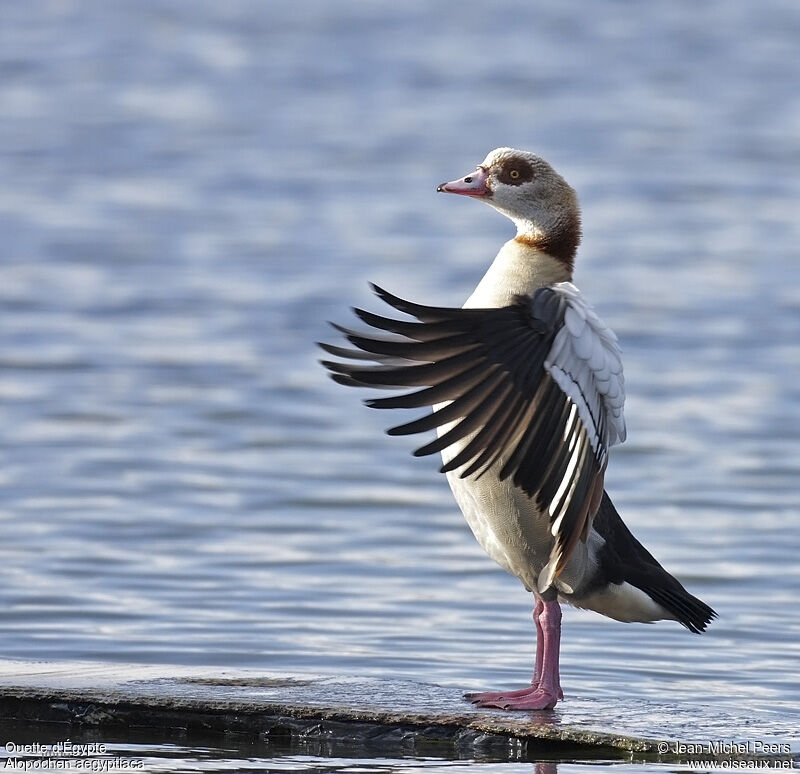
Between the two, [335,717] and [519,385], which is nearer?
[519,385]

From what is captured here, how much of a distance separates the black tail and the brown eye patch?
1.30m

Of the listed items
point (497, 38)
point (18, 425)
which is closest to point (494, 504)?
point (18, 425)

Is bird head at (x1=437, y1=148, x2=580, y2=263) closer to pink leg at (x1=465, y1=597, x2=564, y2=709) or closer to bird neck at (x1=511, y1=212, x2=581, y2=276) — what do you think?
bird neck at (x1=511, y1=212, x2=581, y2=276)

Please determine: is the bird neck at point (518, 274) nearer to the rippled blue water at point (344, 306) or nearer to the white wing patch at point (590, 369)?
the white wing patch at point (590, 369)

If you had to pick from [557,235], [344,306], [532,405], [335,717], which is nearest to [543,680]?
[335,717]

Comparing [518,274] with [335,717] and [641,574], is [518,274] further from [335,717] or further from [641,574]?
[335,717]

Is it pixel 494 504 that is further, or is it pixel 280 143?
pixel 280 143

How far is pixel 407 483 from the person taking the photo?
508 inches

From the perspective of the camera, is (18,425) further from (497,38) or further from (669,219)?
Answer: (497,38)

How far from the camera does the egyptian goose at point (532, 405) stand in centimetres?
601

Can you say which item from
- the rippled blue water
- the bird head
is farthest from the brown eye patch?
the rippled blue water

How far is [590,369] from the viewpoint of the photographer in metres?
6.36

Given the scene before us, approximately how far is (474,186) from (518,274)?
0.58 metres

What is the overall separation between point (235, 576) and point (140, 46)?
1114 inches
